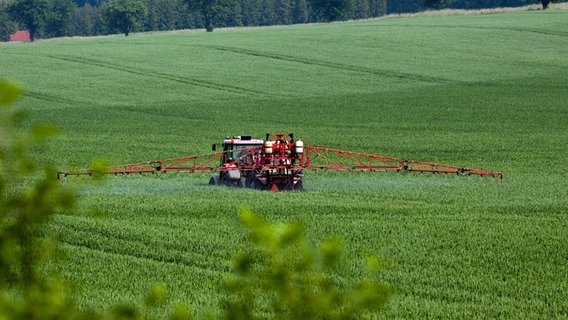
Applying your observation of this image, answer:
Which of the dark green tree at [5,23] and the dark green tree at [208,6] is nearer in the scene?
the dark green tree at [208,6]

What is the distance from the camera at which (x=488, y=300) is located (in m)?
12.6

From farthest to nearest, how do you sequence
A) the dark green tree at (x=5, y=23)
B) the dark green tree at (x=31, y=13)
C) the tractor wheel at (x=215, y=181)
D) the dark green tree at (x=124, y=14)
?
the dark green tree at (x=5, y=23) < the dark green tree at (x=31, y=13) < the dark green tree at (x=124, y=14) < the tractor wheel at (x=215, y=181)

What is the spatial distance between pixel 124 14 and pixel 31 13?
52.9ft

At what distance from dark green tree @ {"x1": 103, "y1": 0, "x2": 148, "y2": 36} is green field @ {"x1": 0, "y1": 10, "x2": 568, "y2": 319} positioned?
52889 millimetres

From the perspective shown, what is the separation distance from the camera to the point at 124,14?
145125 mm

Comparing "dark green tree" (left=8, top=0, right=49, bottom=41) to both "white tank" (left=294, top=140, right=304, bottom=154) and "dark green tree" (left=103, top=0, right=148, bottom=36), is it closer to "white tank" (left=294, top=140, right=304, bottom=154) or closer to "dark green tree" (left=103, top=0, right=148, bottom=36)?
"dark green tree" (left=103, top=0, right=148, bottom=36)

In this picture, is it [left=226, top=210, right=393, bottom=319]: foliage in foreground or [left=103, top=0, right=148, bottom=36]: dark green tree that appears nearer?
[left=226, top=210, right=393, bottom=319]: foliage in foreground

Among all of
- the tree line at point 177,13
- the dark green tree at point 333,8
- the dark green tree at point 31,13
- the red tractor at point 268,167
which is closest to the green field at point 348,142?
the red tractor at point 268,167

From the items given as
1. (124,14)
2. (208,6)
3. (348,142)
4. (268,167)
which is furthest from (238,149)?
(124,14)

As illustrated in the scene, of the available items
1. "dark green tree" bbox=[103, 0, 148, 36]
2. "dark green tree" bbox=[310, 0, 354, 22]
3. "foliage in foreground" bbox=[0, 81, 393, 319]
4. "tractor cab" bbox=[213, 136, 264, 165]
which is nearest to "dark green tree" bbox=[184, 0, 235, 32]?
"dark green tree" bbox=[103, 0, 148, 36]

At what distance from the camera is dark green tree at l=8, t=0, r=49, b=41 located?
153 m

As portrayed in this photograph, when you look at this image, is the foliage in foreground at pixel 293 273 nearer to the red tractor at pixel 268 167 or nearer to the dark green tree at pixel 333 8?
the red tractor at pixel 268 167

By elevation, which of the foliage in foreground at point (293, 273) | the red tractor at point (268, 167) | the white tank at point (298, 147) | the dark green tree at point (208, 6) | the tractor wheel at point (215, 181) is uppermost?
the foliage in foreground at point (293, 273)

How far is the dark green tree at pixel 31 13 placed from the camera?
152750 millimetres
